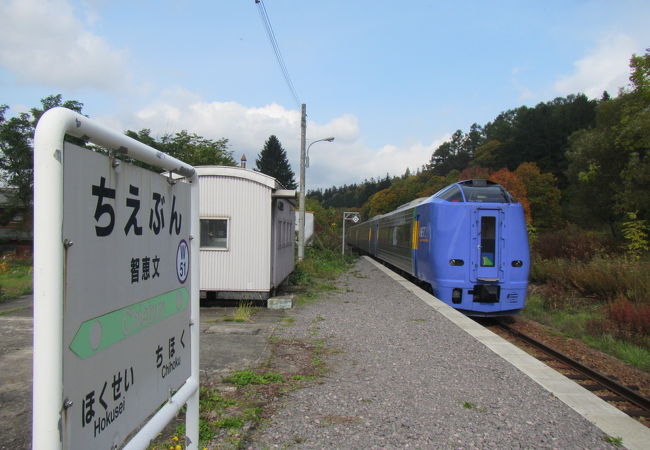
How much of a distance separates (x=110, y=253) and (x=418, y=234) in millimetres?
10786

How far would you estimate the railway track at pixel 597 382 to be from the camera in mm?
5258

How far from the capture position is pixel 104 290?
166 centimetres

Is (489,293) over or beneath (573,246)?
beneath

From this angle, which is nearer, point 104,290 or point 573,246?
point 104,290

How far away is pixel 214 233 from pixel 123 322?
26.5 ft

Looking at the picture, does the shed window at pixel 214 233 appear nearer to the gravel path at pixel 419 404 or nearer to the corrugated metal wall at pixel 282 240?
the corrugated metal wall at pixel 282 240

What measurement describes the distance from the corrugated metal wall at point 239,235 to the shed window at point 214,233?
Answer: 0.47ft

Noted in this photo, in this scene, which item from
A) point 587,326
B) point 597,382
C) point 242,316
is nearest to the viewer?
point 597,382

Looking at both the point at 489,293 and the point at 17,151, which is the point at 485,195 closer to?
the point at 489,293

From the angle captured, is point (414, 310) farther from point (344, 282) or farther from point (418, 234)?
point (344, 282)

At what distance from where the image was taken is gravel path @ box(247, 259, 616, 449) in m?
3.61


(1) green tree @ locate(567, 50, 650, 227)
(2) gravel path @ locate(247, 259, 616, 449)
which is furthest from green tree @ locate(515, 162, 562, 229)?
(2) gravel path @ locate(247, 259, 616, 449)

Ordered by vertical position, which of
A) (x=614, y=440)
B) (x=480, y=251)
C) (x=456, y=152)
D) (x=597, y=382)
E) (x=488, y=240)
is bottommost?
(x=597, y=382)

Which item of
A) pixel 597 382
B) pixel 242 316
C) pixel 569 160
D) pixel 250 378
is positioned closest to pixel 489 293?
pixel 597 382
